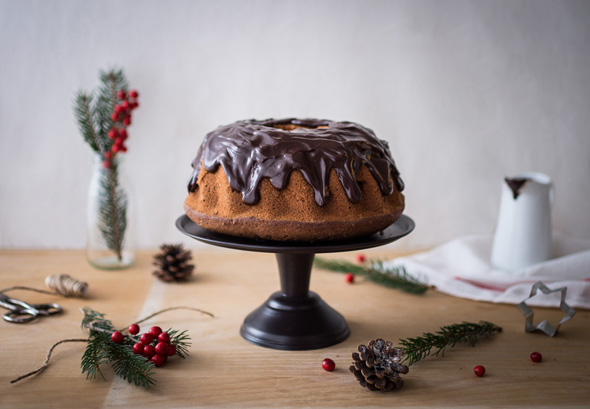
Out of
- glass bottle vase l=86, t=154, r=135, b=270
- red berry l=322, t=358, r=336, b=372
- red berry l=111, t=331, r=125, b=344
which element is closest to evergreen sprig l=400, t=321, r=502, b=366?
red berry l=322, t=358, r=336, b=372

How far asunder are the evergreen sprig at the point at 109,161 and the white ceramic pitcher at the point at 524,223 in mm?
1085

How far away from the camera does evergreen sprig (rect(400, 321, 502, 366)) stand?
1110 mm

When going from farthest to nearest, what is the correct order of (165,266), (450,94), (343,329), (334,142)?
1. (450,94)
2. (165,266)
3. (343,329)
4. (334,142)

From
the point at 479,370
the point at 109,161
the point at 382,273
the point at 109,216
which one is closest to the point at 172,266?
the point at 109,216

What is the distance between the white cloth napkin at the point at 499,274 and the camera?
1.45 metres

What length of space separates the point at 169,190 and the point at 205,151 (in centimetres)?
79

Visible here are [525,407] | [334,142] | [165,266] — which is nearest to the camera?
[525,407]

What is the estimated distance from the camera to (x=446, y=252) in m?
1.74

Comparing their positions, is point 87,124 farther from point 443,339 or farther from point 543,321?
point 543,321

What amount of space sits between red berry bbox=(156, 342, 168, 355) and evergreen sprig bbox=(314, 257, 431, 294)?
695mm

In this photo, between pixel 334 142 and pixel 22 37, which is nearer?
pixel 334 142

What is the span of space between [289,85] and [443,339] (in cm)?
101

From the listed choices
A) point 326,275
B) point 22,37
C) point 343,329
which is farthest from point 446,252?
point 22,37

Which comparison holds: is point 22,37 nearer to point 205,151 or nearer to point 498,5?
point 205,151
